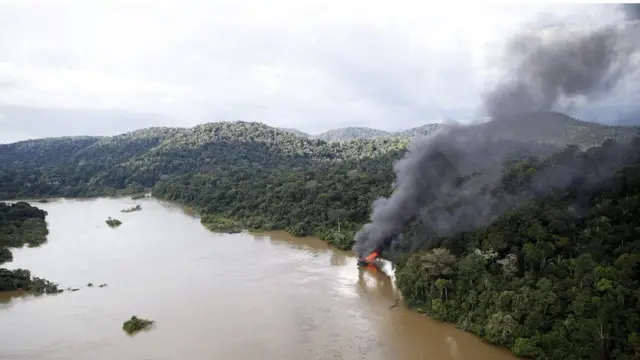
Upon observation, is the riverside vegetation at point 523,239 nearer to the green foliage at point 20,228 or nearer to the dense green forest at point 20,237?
the green foliage at point 20,228

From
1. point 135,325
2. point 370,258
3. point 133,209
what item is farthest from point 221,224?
point 135,325

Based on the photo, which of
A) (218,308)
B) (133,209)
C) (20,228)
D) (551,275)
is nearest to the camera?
(551,275)

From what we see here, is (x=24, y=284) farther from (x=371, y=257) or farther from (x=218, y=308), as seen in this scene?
(x=371, y=257)

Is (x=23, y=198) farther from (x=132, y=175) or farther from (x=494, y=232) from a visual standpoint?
(x=494, y=232)

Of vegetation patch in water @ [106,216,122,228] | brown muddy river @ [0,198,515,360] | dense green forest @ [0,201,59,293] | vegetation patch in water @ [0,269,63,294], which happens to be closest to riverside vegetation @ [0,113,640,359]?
brown muddy river @ [0,198,515,360]

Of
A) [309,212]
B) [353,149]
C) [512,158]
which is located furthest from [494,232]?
[353,149]

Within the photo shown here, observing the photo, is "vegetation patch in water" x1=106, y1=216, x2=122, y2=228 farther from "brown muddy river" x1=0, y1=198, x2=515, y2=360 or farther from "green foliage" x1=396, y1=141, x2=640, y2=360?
"green foliage" x1=396, y1=141, x2=640, y2=360

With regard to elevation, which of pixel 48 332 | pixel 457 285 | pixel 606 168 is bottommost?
pixel 48 332
